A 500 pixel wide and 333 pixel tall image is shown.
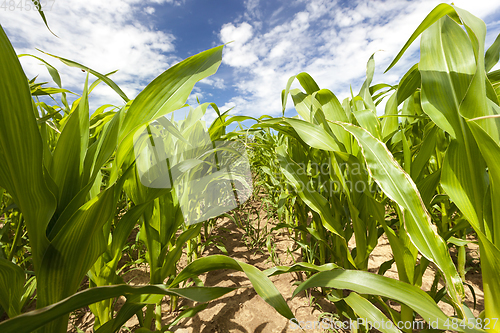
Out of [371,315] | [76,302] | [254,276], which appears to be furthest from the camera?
[371,315]

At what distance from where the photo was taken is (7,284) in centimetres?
37

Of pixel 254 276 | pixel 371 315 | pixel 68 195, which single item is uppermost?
pixel 68 195

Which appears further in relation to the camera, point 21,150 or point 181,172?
point 181,172

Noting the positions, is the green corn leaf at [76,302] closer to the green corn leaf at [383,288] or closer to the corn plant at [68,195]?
the corn plant at [68,195]

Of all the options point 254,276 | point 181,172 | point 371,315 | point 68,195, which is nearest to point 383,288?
point 371,315

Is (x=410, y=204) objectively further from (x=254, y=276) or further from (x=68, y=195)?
(x=68, y=195)

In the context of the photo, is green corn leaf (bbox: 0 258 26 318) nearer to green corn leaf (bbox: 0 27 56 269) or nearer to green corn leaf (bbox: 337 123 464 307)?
green corn leaf (bbox: 0 27 56 269)

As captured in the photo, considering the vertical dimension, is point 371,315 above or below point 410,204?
below

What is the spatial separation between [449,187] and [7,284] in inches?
32.6

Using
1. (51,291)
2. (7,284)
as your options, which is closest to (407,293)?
(51,291)

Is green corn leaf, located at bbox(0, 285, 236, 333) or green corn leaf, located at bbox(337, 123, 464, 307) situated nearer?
green corn leaf, located at bbox(0, 285, 236, 333)

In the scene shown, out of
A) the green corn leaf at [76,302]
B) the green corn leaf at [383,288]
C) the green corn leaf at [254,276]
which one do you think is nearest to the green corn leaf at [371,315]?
the green corn leaf at [383,288]

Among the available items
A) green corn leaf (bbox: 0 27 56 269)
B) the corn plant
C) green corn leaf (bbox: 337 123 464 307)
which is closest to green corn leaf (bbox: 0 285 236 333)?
the corn plant

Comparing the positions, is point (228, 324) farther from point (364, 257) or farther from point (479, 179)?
point (479, 179)
